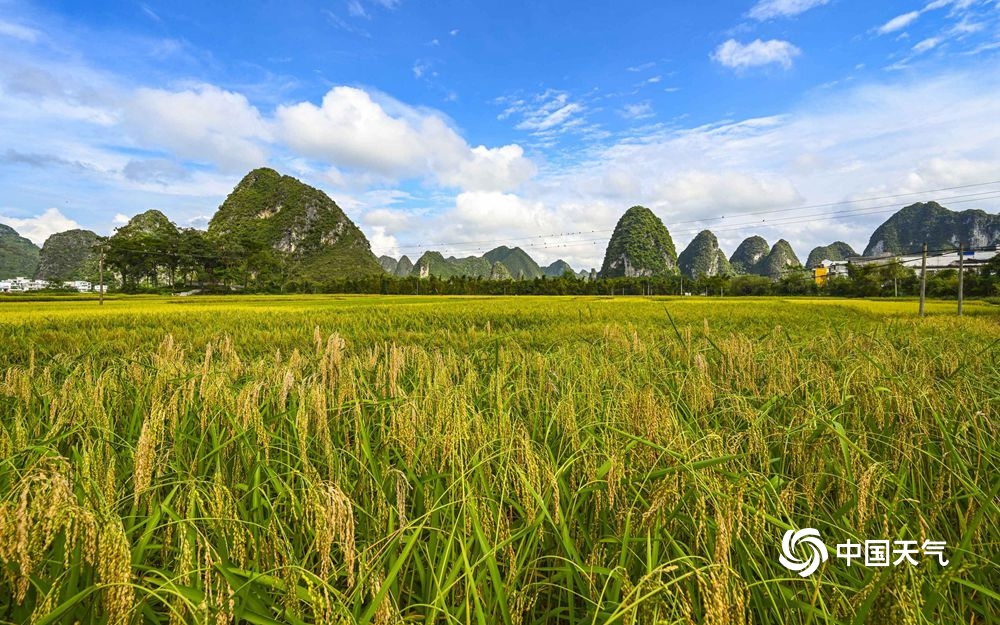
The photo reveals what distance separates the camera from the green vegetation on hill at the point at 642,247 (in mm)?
123750

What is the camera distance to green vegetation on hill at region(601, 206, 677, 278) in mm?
123750

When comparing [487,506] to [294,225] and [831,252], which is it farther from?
[831,252]

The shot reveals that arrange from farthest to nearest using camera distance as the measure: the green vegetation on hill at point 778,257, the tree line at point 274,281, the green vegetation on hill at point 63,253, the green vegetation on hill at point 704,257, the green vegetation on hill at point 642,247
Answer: the green vegetation on hill at point 63,253 → the green vegetation on hill at point 704,257 → the green vegetation on hill at point 778,257 → the green vegetation on hill at point 642,247 → the tree line at point 274,281

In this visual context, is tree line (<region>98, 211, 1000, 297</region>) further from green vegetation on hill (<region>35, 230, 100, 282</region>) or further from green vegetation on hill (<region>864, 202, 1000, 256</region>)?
green vegetation on hill (<region>35, 230, 100, 282</region>)

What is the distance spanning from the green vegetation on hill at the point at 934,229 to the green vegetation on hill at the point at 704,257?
38066 mm

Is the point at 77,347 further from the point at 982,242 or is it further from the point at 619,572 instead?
the point at 982,242

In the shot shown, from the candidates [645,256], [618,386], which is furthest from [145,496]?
[645,256]

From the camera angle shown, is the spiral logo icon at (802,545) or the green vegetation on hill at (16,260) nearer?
the spiral logo icon at (802,545)

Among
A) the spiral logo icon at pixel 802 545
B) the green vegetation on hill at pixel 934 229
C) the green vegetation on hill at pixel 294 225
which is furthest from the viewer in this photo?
the green vegetation on hill at pixel 294 225

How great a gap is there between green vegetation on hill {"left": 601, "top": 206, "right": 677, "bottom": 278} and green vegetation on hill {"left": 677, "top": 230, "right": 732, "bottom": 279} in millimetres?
12719

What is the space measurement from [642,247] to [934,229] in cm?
7153

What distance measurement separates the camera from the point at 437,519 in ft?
5.09

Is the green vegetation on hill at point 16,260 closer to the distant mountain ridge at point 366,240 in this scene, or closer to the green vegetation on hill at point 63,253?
the green vegetation on hill at point 63,253

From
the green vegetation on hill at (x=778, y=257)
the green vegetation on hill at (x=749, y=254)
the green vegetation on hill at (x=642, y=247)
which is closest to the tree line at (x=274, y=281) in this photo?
the green vegetation on hill at (x=642, y=247)
